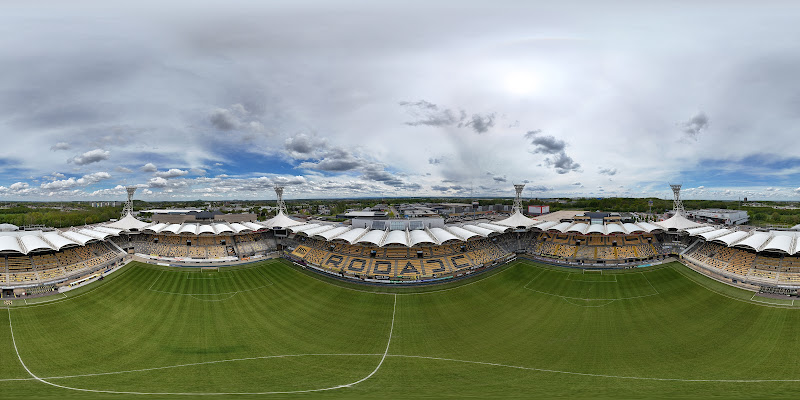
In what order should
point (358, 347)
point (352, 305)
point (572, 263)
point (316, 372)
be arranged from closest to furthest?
point (316, 372), point (358, 347), point (352, 305), point (572, 263)

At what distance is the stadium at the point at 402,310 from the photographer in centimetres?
1858

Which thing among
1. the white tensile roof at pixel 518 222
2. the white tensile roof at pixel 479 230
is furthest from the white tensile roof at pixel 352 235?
the white tensile roof at pixel 518 222

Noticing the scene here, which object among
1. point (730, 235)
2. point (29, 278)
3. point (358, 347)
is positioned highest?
point (730, 235)

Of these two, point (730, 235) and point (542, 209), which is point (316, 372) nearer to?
point (730, 235)

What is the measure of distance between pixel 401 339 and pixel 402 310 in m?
4.98

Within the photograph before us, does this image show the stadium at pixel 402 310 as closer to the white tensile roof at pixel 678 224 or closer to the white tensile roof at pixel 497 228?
the white tensile roof at pixel 678 224

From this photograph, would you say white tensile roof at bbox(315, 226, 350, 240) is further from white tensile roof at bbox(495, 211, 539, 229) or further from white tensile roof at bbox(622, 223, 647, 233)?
white tensile roof at bbox(622, 223, 647, 233)

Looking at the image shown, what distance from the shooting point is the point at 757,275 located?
3284 cm

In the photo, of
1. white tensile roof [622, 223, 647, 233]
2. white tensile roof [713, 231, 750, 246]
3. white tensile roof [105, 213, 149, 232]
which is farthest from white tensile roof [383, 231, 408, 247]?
white tensile roof [105, 213, 149, 232]

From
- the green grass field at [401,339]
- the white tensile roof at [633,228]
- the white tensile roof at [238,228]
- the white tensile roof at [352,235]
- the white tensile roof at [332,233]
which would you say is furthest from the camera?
the white tensile roof at [238,228]

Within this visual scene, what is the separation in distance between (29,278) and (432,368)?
4147 cm

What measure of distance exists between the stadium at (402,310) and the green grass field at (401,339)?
0.51ft

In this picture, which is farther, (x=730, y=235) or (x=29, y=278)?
(x=730, y=235)

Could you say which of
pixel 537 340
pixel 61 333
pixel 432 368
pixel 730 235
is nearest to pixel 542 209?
pixel 730 235
